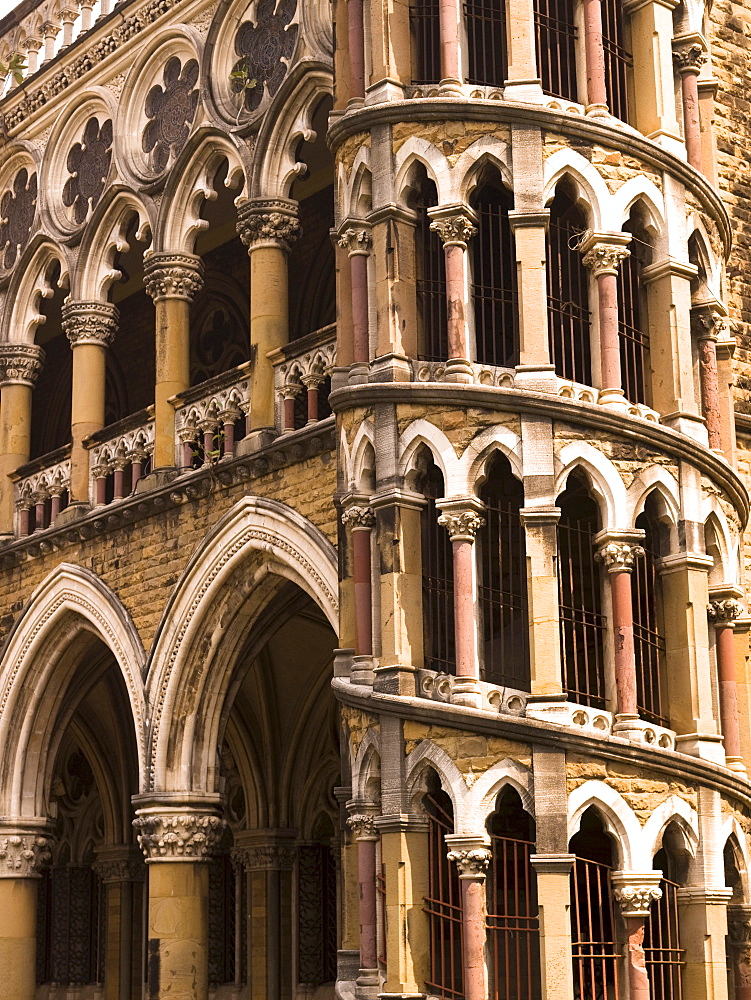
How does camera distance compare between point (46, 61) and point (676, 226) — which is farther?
point (46, 61)

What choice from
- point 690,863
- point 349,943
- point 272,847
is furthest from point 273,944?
point 690,863

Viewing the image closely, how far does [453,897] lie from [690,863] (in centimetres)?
163

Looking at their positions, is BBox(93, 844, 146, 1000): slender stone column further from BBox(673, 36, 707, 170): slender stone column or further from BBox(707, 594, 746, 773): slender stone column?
BBox(673, 36, 707, 170): slender stone column

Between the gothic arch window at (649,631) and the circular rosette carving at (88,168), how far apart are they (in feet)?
25.5

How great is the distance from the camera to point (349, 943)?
1322cm

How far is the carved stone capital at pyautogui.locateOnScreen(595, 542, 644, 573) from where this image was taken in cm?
1263

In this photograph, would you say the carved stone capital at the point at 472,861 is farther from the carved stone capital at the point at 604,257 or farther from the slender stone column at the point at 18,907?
the slender stone column at the point at 18,907

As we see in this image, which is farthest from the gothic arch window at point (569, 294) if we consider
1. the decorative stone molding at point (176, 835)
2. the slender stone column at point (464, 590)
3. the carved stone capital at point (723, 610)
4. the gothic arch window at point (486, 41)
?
the decorative stone molding at point (176, 835)

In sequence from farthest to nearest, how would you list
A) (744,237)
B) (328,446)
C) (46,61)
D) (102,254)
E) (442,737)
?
(46,61), (102,254), (744,237), (328,446), (442,737)

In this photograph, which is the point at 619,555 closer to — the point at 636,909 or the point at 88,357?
the point at 636,909

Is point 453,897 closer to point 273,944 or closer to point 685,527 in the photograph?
point 685,527

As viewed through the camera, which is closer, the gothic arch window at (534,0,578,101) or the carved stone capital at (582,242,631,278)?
the carved stone capital at (582,242,631,278)

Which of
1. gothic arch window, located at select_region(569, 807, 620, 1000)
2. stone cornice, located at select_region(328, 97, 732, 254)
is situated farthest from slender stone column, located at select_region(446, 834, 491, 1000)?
stone cornice, located at select_region(328, 97, 732, 254)

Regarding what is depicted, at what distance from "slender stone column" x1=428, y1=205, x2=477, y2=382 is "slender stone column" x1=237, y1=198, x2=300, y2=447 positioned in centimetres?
304
